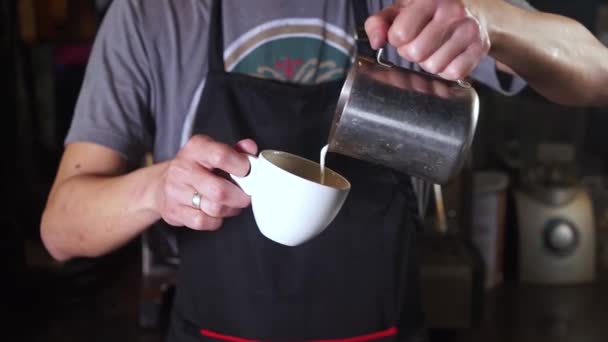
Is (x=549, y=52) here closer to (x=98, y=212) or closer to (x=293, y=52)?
(x=293, y=52)

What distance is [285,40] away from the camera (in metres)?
Answer: 0.95

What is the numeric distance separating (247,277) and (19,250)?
1005 mm

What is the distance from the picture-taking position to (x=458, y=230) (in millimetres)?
1710

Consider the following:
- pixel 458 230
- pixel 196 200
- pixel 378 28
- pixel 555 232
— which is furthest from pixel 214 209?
pixel 555 232

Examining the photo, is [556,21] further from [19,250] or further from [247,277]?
[19,250]

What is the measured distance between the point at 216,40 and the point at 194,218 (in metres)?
0.29

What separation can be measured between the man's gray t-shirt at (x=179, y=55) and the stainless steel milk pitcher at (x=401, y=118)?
0.24m

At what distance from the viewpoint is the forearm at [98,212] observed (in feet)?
2.75

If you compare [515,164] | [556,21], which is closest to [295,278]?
[556,21]

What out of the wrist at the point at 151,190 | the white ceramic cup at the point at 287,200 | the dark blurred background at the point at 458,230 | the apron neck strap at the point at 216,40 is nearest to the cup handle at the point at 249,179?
the white ceramic cup at the point at 287,200

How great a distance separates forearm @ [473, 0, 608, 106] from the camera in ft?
2.77

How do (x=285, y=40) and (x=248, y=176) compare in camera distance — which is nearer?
(x=248, y=176)

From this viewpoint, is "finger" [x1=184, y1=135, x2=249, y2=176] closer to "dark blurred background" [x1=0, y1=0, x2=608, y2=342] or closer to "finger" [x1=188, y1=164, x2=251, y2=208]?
"finger" [x1=188, y1=164, x2=251, y2=208]

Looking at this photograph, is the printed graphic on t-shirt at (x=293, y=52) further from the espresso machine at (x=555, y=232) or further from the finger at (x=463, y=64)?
the espresso machine at (x=555, y=232)
